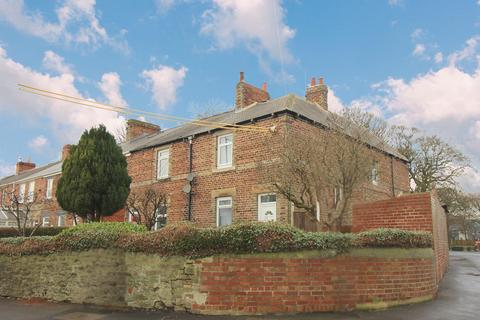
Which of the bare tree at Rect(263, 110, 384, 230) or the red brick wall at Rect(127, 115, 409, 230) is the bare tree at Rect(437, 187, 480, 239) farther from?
the bare tree at Rect(263, 110, 384, 230)

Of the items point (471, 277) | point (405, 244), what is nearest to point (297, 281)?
point (405, 244)

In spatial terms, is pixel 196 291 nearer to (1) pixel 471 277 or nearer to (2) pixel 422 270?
(2) pixel 422 270

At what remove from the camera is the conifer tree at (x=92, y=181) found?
15180 millimetres

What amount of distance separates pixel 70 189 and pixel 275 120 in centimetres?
831

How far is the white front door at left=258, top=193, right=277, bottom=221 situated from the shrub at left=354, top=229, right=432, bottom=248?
7.63 metres

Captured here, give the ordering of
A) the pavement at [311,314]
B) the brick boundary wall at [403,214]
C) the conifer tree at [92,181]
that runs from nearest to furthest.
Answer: the pavement at [311,314], the brick boundary wall at [403,214], the conifer tree at [92,181]

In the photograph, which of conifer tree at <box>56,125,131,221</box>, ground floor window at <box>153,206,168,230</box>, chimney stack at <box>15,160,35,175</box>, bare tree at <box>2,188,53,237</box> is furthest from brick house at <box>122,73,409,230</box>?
chimney stack at <box>15,160,35,175</box>

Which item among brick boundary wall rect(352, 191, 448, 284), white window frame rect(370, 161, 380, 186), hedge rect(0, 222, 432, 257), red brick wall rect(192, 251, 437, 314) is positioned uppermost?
white window frame rect(370, 161, 380, 186)

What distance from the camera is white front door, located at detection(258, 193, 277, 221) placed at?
653 inches

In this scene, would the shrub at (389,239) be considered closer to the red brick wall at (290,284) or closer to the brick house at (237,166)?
the red brick wall at (290,284)

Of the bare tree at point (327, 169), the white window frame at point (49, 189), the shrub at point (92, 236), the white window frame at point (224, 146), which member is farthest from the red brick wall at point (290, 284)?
the white window frame at point (49, 189)

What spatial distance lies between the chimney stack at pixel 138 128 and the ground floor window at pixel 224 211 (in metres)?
15.0

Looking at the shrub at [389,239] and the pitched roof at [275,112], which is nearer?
the shrub at [389,239]

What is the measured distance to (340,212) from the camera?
39.5 feet
